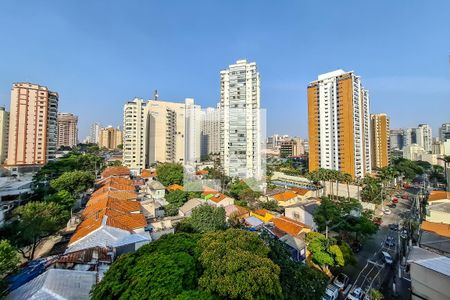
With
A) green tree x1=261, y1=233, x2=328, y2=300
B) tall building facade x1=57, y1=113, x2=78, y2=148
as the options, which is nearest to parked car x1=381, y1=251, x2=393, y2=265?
green tree x1=261, y1=233, x2=328, y2=300

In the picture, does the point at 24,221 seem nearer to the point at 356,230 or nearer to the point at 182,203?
the point at 182,203

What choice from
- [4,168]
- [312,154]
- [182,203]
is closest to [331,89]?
[312,154]

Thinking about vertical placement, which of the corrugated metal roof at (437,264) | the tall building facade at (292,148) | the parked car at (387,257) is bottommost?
the parked car at (387,257)

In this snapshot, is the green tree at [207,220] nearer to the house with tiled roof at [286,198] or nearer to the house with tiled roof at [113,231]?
the house with tiled roof at [113,231]

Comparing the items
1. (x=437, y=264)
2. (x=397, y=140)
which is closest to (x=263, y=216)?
(x=437, y=264)

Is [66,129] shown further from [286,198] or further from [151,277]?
[151,277]

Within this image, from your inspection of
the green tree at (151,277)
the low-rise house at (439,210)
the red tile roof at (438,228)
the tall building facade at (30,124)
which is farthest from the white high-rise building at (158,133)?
the green tree at (151,277)
